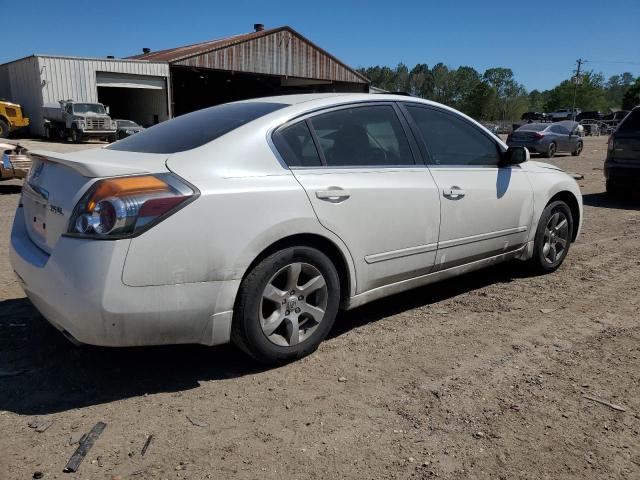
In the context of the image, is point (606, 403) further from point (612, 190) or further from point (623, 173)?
point (612, 190)

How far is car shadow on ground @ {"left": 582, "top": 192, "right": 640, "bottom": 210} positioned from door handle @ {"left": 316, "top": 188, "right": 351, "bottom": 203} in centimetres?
774

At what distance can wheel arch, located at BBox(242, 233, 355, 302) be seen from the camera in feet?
9.89

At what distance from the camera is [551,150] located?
2025 cm

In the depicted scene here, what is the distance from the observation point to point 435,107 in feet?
13.7

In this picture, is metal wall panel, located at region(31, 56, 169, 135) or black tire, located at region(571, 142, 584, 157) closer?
black tire, located at region(571, 142, 584, 157)

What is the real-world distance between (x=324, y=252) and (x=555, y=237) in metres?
2.84

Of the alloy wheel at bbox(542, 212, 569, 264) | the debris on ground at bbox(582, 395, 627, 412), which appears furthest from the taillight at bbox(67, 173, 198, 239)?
the alloy wheel at bbox(542, 212, 569, 264)

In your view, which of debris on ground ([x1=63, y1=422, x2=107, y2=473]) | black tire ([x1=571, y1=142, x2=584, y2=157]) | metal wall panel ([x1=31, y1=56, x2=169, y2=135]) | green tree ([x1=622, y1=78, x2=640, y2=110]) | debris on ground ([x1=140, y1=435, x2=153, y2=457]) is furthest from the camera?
green tree ([x1=622, y1=78, x2=640, y2=110])

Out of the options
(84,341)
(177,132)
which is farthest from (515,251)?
(84,341)

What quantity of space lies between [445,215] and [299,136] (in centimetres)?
127

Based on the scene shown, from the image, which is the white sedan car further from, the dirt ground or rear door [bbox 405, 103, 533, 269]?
the dirt ground

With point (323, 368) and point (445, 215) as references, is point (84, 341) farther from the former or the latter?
point (445, 215)

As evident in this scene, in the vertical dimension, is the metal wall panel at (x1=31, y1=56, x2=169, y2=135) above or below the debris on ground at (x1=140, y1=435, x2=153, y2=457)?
above

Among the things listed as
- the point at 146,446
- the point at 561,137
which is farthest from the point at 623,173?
the point at 561,137
